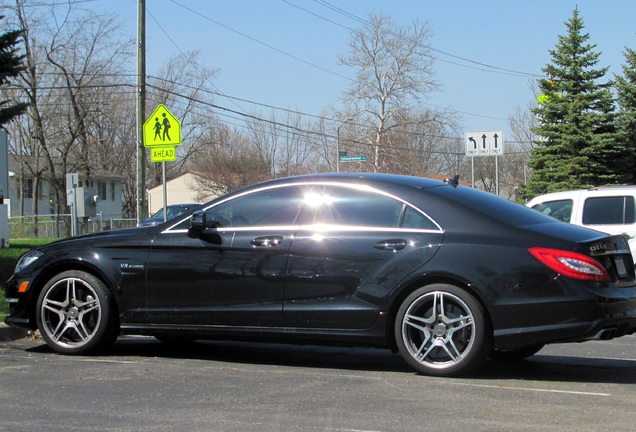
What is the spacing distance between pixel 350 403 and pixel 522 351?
6.25 feet

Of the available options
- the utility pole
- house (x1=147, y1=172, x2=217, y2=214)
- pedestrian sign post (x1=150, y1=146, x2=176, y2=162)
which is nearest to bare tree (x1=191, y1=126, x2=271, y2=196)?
house (x1=147, y1=172, x2=217, y2=214)

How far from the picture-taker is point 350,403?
4.55m

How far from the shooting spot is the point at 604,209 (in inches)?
431

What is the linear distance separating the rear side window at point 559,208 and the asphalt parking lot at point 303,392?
4.77 m

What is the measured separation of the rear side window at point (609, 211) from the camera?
1082 cm

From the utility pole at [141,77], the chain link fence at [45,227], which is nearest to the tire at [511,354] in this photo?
the utility pole at [141,77]

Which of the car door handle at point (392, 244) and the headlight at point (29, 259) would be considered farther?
the headlight at point (29, 259)

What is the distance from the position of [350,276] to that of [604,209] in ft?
22.4

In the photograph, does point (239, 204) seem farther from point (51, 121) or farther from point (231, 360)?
point (51, 121)

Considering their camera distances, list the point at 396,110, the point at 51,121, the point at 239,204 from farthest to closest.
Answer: the point at 396,110
the point at 51,121
the point at 239,204

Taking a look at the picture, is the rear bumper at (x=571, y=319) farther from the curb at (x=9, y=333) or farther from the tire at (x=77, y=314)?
the curb at (x=9, y=333)

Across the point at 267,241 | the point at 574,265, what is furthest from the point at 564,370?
the point at 267,241

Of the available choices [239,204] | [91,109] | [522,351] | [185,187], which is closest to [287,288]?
[239,204]

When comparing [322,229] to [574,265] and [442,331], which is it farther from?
[574,265]
